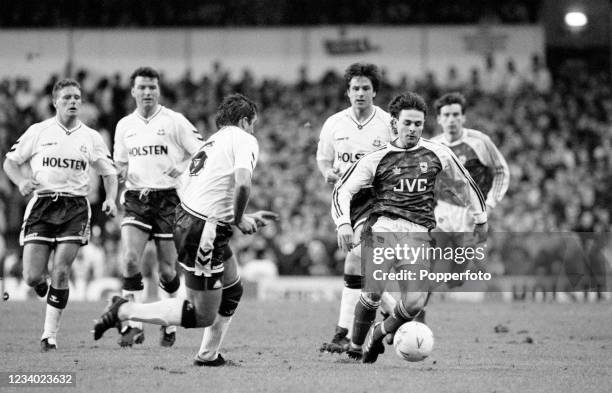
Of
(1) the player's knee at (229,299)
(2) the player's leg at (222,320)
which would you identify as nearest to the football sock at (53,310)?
(2) the player's leg at (222,320)

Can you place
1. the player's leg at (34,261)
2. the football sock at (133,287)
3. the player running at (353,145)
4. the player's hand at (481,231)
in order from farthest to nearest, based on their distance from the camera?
the football sock at (133,287)
the player's leg at (34,261)
the player running at (353,145)
the player's hand at (481,231)

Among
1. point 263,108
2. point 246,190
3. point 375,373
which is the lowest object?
point 375,373

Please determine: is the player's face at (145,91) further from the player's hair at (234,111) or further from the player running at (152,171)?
the player's hair at (234,111)

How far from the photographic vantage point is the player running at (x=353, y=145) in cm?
1052

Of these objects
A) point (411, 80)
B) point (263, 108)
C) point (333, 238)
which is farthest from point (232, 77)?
point (333, 238)

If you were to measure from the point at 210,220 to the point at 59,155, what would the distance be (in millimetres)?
3079

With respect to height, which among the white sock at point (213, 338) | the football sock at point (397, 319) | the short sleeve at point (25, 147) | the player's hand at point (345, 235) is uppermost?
the short sleeve at point (25, 147)

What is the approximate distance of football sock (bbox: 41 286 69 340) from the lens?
10.6 meters

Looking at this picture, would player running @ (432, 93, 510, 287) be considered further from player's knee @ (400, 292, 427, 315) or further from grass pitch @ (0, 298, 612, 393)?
player's knee @ (400, 292, 427, 315)

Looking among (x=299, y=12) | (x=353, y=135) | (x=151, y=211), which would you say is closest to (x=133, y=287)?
(x=151, y=211)

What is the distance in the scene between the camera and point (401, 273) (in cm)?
938

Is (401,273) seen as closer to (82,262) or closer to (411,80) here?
(82,262)

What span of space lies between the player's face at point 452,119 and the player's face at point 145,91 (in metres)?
3.58

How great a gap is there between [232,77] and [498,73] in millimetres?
7679
